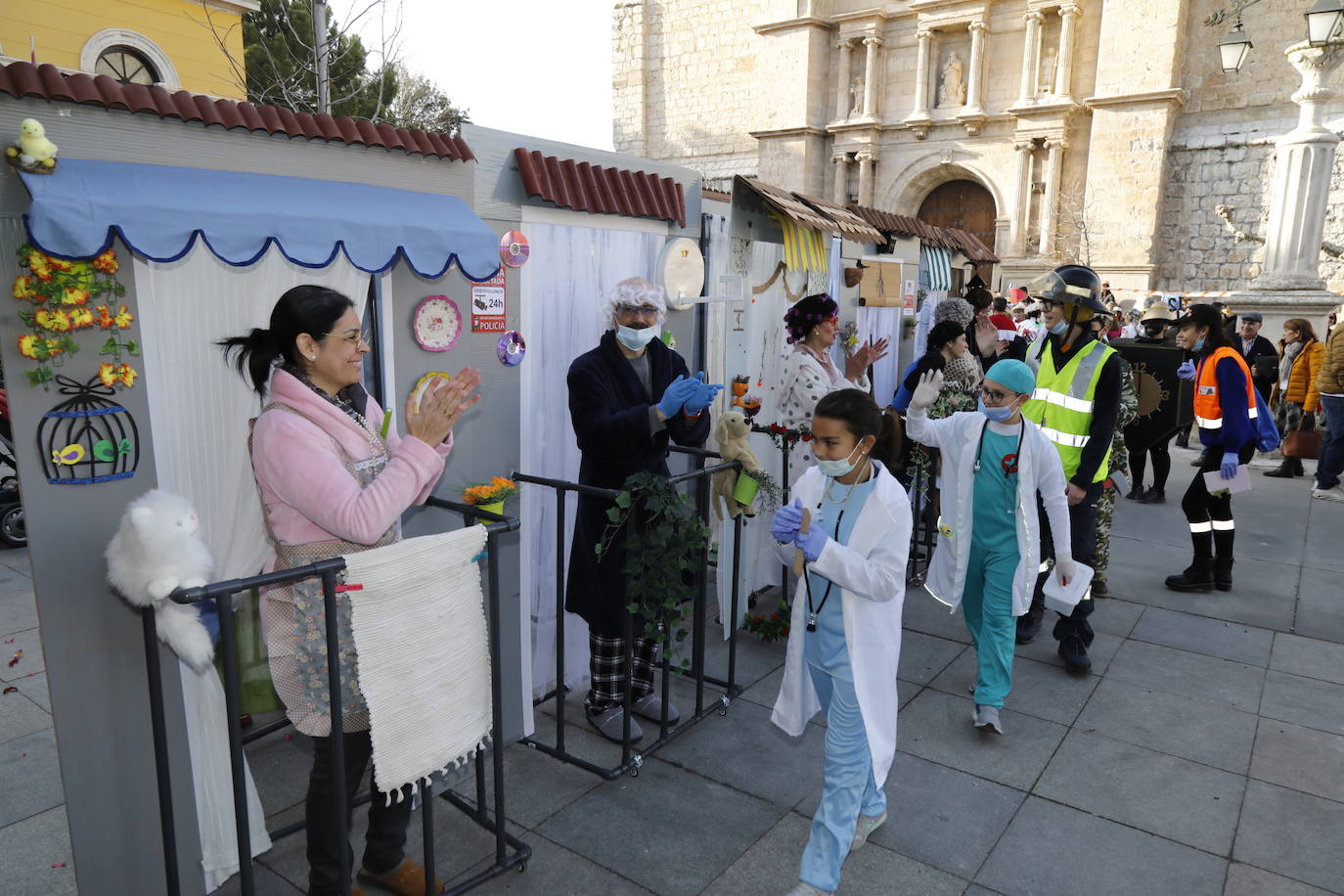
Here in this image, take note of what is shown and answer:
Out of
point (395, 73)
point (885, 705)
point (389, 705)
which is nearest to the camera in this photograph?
point (389, 705)

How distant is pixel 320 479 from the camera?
2.29 m

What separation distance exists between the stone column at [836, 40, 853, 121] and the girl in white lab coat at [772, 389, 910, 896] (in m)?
24.4

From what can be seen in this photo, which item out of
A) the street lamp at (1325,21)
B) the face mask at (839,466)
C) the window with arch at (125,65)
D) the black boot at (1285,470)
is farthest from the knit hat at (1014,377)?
the window with arch at (125,65)

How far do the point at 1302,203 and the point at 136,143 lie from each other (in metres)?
14.4

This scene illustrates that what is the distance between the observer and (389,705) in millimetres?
2496

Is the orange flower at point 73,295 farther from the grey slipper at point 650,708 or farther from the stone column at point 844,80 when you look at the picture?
the stone column at point 844,80

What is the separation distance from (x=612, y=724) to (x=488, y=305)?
2105 mm

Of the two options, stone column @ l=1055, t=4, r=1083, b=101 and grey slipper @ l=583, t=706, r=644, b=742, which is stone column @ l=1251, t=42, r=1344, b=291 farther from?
grey slipper @ l=583, t=706, r=644, b=742

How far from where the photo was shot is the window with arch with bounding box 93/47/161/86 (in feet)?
40.3

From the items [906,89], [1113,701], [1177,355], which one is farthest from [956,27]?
[1113,701]

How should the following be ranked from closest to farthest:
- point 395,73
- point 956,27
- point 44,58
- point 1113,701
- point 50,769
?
point 50,769, point 1113,701, point 44,58, point 395,73, point 956,27

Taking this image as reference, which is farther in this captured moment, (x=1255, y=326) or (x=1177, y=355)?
(x=1255, y=326)

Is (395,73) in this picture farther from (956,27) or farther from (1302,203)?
(1302,203)

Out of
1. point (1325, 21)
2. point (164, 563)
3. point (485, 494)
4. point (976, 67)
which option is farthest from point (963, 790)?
point (976, 67)
